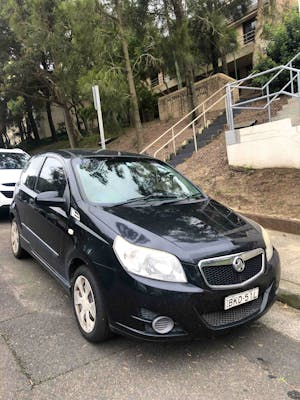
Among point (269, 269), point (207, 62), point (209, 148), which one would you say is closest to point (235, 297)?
point (269, 269)

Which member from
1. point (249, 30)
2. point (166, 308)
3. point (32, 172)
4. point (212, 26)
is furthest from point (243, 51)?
point (166, 308)

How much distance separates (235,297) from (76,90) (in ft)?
53.4

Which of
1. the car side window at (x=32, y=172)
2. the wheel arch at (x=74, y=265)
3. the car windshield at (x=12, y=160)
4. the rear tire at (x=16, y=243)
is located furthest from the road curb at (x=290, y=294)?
the car windshield at (x=12, y=160)

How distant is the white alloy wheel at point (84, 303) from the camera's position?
141 inches

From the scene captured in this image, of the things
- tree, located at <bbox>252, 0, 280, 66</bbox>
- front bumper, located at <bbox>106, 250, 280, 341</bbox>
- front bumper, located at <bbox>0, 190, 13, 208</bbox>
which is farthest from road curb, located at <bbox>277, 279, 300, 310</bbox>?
tree, located at <bbox>252, 0, 280, 66</bbox>

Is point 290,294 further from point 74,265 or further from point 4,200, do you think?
point 4,200

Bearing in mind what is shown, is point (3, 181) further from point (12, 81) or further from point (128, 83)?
point (12, 81)

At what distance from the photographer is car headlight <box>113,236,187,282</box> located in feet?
10.5

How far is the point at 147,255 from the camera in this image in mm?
3248

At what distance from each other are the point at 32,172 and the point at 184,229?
2807 millimetres

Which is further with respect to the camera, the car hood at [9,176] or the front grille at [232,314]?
the car hood at [9,176]

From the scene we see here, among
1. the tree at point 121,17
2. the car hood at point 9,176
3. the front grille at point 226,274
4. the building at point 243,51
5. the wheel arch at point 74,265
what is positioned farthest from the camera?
the building at point 243,51

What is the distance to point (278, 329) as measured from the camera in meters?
3.88

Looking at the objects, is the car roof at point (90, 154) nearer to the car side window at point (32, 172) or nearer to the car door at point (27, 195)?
the car side window at point (32, 172)
